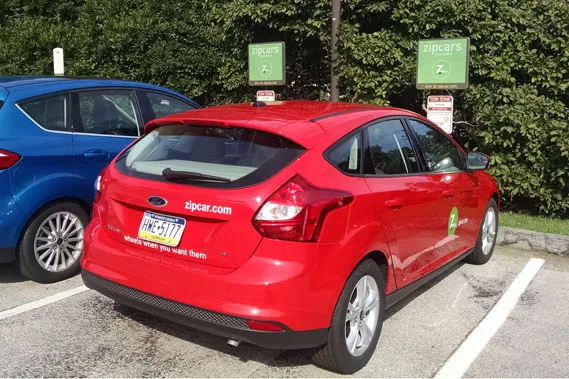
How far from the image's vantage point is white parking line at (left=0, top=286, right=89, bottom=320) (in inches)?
158

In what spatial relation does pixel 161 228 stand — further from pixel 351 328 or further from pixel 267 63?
pixel 267 63

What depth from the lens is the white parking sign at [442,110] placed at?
6691 mm

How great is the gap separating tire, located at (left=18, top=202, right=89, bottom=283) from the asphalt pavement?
127mm

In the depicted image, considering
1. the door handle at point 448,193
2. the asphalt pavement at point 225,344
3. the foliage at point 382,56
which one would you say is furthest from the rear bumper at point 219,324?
the foliage at point 382,56

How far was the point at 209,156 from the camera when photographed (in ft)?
10.7

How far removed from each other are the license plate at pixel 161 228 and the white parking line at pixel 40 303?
1552mm

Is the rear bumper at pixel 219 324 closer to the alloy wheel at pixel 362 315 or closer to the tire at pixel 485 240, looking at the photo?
the alloy wheel at pixel 362 315

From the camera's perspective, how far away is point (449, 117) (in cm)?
671

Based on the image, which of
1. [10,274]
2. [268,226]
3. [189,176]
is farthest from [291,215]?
[10,274]

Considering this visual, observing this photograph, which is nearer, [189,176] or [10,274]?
[189,176]

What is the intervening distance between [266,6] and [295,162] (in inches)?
233

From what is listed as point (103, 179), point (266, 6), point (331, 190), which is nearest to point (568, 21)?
point (266, 6)

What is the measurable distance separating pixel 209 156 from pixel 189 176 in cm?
23

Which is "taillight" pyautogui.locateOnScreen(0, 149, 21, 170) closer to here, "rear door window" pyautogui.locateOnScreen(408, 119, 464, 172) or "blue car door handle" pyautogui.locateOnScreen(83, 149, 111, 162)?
"blue car door handle" pyautogui.locateOnScreen(83, 149, 111, 162)
